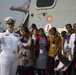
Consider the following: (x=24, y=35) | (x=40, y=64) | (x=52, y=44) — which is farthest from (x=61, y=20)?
(x=24, y=35)

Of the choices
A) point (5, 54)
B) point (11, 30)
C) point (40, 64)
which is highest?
point (11, 30)

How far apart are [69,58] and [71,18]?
5061 millimetres

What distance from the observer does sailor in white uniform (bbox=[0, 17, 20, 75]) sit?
6.18 meters

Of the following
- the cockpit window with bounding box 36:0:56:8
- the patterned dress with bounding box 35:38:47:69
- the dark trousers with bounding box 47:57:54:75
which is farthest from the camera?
the cockpit window with bounding box 36:0:56:8

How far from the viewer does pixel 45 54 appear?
359 inches

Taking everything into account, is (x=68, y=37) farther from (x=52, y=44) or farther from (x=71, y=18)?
(x=71, y=18)

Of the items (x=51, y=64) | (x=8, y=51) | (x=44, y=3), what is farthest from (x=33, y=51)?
(x=44, y=3)

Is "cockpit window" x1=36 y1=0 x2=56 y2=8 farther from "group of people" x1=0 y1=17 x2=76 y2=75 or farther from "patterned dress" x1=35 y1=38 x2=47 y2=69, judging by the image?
"patterned dress" x1=35 y1=38 x2=47 y2=69

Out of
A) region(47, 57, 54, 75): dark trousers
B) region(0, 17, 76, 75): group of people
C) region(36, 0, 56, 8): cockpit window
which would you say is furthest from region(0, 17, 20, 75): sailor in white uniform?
region(36, 0, 56, 8): cockpit window

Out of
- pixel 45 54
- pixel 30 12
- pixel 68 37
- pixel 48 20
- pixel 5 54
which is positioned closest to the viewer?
pixel 5 54

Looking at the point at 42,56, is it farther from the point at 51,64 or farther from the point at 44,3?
the point at 44,3

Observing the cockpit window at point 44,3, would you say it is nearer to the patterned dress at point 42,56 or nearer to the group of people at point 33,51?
the group of people at point 33,51

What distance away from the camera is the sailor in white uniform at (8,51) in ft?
20.3

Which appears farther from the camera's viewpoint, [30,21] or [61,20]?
[30,21]
